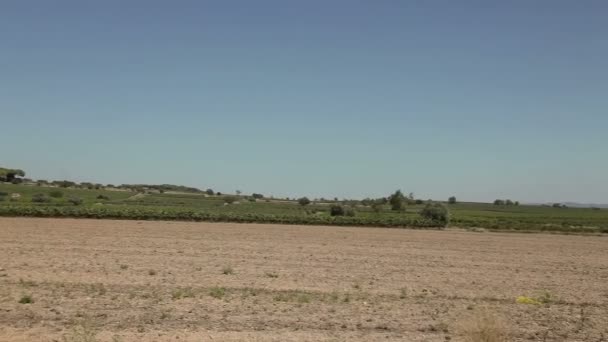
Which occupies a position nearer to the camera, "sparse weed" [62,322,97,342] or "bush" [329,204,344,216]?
"sparse weed" [62,322,97,342]

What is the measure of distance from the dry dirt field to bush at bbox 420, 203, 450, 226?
34422 millimetres

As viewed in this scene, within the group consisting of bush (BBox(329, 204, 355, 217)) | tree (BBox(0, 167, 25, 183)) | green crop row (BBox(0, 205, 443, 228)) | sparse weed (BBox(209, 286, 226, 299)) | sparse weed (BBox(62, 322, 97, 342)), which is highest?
tree (BBox(0, 167, 25, 183))

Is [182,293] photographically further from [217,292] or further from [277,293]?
[277,293]

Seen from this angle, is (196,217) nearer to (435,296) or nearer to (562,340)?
(435,296)

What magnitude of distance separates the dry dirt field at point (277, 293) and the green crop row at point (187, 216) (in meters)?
25.1

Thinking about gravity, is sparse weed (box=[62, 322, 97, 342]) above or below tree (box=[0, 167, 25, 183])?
below

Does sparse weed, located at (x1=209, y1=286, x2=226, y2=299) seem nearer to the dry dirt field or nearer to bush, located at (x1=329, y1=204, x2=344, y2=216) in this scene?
the dry dirt field

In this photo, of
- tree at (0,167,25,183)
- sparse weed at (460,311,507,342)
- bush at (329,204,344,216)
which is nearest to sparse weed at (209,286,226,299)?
sparse weed at (460,311,507,342)

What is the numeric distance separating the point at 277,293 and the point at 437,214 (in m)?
53.7

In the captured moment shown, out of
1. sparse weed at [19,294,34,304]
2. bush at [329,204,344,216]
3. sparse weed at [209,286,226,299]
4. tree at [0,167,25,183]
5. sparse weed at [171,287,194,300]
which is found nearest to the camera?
sparse weed at [19,294,34,304]

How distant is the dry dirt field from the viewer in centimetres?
1230

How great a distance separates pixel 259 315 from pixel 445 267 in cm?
1463

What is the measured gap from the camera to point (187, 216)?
59688 mm

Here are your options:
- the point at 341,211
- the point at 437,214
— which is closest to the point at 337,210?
the point at 341,211
